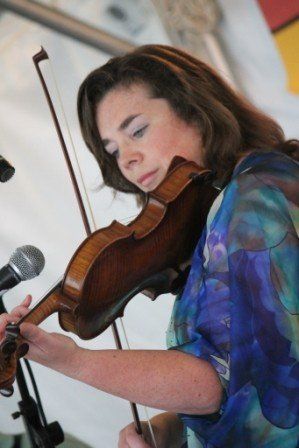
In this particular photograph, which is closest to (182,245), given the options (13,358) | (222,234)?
(222,234)

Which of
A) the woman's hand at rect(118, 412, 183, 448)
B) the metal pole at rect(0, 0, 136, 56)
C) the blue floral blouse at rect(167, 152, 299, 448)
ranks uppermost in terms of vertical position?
the metal pole at rect(0, 0, 136, 56)

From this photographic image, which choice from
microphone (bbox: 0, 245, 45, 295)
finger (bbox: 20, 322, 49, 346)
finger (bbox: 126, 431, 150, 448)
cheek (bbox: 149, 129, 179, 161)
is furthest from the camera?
cheek (bbox: 149, 129, 179, 161)

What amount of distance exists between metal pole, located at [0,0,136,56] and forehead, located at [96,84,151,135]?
2.33 ft

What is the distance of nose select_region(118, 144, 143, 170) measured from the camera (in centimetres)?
132

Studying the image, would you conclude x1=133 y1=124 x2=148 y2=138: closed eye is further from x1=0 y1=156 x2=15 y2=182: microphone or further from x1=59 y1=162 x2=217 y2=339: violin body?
x1=0 y1=156 x2=15 y2=182: microphone

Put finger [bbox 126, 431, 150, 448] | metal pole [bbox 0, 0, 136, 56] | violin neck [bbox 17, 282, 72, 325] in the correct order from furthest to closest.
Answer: metal pole [bbox 0, 0, 136, 56] → finger [bbox 126, 431, 150, 448] → violin neck [bbox 17, 282, 72, 325]

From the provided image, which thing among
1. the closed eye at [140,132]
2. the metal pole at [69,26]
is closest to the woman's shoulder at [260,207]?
the closed eye at [140,132]

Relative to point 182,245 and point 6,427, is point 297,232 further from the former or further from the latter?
point 6,427

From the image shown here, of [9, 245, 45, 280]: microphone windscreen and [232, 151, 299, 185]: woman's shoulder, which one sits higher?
[9, 245, 45, 280]: microphone windscreen

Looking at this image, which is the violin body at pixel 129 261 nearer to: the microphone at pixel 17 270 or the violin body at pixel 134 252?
the violin body at pixel 134 252

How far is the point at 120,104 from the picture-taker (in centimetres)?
137

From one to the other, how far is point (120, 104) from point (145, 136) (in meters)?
0.11

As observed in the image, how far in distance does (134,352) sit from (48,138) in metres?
1.41

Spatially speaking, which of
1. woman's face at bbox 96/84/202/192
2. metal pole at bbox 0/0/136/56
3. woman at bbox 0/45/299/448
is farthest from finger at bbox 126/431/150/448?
metal pole at bbox 0/0/136/56
